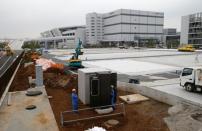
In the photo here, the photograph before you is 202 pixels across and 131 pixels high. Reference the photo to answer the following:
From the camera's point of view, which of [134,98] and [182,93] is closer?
[134,98]

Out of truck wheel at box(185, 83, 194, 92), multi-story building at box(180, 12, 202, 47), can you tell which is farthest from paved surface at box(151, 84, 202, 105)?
multi-story building at box(180, 12, 202, 47)

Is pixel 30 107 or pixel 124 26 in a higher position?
pixel 124 26

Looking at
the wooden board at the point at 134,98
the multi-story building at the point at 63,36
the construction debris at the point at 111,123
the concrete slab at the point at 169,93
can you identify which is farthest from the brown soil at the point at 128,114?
the multi-story building at the point at 63,36

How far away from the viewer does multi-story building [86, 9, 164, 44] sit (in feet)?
433

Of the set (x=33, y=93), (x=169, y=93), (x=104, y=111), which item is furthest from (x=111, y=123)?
(x=33, y=93)

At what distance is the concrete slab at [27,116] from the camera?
30.4 feet

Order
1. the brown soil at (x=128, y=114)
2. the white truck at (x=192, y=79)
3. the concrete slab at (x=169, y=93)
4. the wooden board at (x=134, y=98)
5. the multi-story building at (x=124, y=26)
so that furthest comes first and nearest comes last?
the multi-story building at (x=124, y=26), the white truck at (x=192, y=79), the wooden board at (x=134, y=98), the concrete slab at (x=169, y=93), the brown soil at (x=128, y=114)

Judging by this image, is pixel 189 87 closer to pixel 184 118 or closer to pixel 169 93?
pixel 169 93

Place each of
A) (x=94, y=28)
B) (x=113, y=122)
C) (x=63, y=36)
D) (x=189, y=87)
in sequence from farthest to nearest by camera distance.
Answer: (x=63, y=36)
(x=94, y=28)
(x=189, y=87)
(x=113, y=122)

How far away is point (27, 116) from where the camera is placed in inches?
410

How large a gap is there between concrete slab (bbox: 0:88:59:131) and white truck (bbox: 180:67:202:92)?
990 centimetres

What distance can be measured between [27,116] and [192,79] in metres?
11.1

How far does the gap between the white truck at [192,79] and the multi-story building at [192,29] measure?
264 feet

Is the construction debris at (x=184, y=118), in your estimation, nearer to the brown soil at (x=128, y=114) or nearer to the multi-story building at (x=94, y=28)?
the brown soil at (x=128, y=114)
